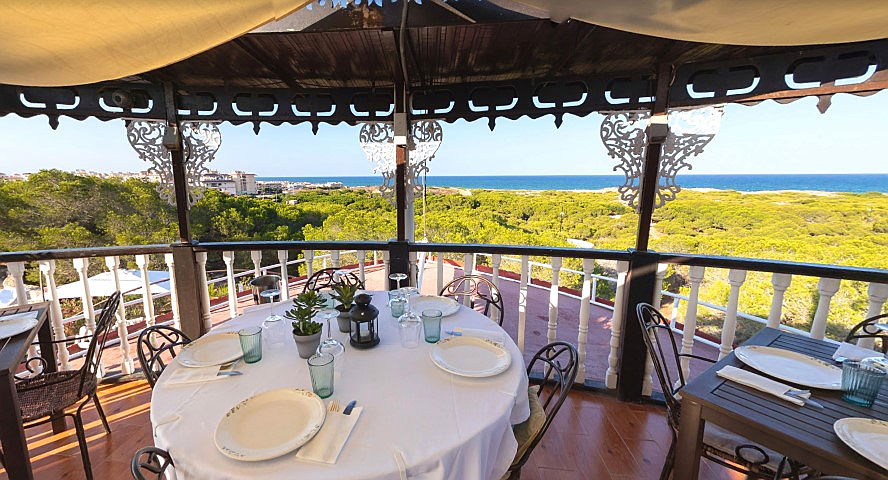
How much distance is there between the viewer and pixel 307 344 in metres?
1.22

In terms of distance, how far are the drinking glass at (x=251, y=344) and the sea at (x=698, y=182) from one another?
65.7 ft

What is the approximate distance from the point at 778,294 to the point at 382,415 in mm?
2182

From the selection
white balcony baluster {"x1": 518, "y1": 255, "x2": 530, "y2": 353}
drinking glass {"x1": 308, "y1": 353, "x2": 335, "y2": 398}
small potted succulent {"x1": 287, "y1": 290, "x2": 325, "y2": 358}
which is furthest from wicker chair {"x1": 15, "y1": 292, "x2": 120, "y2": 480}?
white balcony baluster {"x1": 518, "y1": 255, "x2": 530, "y2": 353}

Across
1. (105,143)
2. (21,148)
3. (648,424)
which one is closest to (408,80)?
(648,424)

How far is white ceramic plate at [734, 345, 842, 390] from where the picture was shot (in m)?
1.16

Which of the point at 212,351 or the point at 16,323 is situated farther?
the point at 16,323

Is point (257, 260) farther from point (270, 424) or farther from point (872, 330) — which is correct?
point (872, 330)

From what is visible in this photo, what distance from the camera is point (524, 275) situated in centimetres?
229

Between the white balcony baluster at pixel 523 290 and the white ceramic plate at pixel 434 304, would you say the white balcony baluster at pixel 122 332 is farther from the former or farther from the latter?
the white balcony baluster at pixel 523 290

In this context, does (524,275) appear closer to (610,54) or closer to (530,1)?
(610,54)

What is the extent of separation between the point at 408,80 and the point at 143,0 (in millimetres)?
1593

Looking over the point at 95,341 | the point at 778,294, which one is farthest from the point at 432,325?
the point at 778,294

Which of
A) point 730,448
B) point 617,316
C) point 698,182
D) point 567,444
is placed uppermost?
point 698,182

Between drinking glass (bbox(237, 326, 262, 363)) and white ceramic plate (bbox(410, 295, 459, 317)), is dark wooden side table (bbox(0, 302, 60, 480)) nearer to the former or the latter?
drinking glass (bbox(237, 326, 262, 363))
